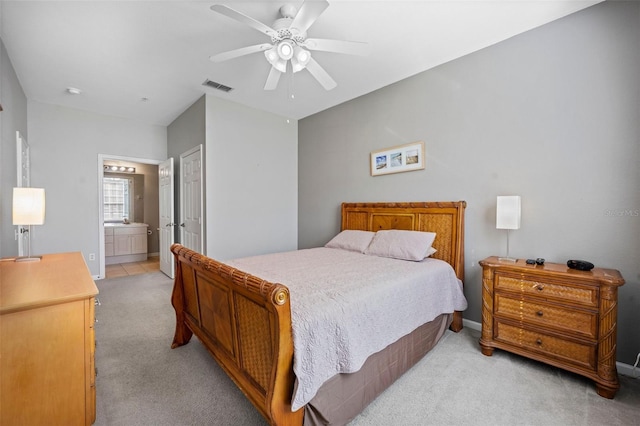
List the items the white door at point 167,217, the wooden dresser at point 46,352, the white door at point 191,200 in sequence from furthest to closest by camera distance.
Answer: the white door at point 167,217, the white door at point 191,200, the wooden dresser at point 46,352

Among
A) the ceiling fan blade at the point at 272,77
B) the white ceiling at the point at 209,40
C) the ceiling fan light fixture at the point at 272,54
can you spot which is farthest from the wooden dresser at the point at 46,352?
the white ceiling at the point at 209,40

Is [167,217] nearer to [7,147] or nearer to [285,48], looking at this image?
[7,147]

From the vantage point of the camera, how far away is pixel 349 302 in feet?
5.18

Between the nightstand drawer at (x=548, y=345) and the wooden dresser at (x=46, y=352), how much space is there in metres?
2.82

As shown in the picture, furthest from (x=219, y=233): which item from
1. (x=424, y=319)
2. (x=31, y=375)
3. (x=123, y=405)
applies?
(x=424, y=319)

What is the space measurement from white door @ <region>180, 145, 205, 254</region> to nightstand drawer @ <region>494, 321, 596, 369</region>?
11.7 feet

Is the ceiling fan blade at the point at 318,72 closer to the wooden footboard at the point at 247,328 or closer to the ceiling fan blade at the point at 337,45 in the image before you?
the ceiling fan blade at the point at 337,45

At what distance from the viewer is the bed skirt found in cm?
138

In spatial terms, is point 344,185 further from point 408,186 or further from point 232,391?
point 232,391

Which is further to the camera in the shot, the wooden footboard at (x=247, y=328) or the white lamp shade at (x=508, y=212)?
the white lamp shade at (x=508, y=212)

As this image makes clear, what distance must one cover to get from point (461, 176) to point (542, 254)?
1.00m

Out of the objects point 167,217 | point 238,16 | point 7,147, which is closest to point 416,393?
point 238,16

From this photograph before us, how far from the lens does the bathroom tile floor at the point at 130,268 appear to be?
4980 mm

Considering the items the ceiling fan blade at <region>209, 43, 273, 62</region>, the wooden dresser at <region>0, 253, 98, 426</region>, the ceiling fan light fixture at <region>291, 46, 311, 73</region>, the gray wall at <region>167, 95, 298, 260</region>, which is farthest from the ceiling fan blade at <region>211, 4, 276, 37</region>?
the gray wall at <region>167, 95, 298, 260</region>
